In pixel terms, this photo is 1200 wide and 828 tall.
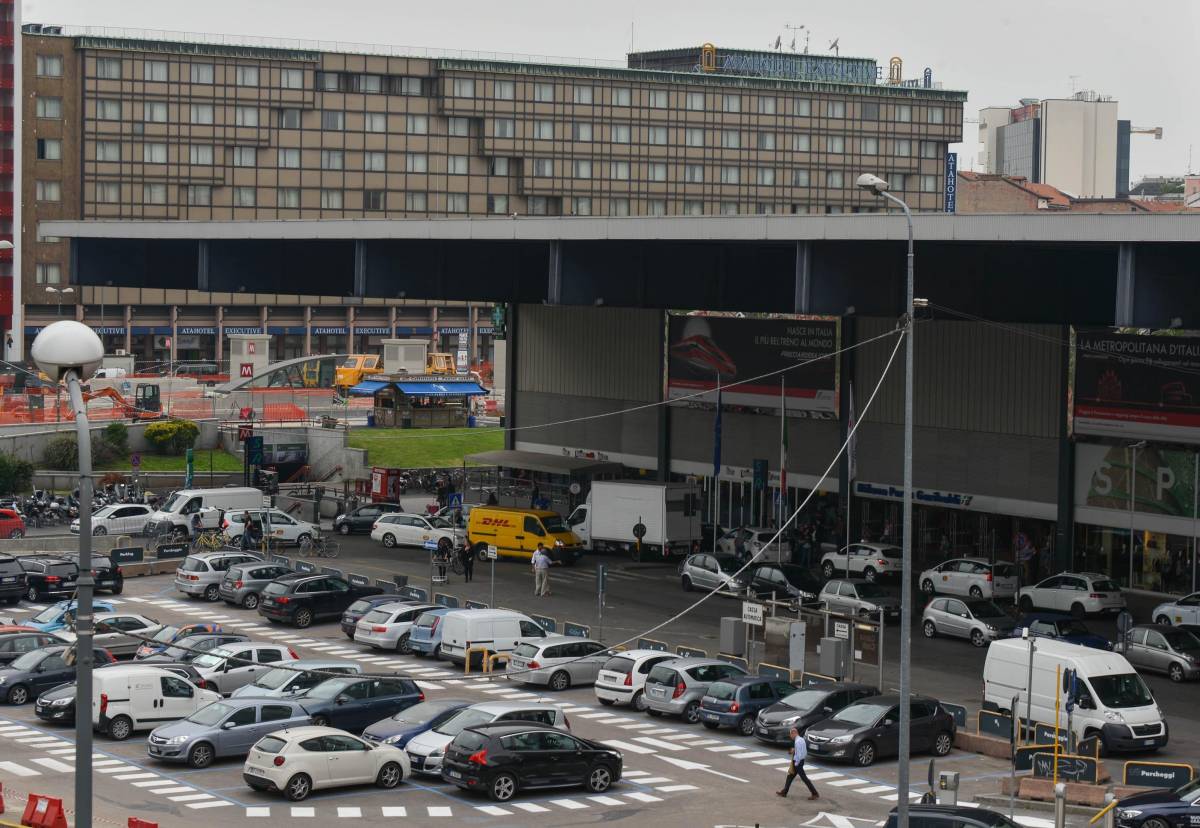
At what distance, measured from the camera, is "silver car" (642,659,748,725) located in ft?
107

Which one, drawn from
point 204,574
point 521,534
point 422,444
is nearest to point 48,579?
point 204,574

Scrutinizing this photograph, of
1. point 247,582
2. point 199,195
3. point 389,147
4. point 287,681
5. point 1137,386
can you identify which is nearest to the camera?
point 287,681

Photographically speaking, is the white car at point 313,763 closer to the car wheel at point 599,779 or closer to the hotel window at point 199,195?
the car wheel at point 599,779

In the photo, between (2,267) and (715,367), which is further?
(2,267)

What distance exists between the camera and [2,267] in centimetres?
10988

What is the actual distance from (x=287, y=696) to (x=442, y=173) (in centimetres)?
9645

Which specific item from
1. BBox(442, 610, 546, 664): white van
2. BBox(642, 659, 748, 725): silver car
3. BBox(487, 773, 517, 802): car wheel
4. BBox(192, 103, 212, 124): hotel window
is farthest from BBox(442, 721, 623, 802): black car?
BBox(192, 103, 212, 124): hotel window

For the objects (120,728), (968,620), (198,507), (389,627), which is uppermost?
(198,507)

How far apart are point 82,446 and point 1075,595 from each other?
34.9 m

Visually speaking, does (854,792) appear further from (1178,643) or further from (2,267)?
(2,267)

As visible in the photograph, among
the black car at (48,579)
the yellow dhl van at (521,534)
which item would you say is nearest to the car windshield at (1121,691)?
the yellow dhl van at (521,534)

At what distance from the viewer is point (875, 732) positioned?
29453 millimetres

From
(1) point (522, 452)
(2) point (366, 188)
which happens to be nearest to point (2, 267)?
(2) point (366, 188)

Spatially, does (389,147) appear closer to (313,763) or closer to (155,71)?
(155,71)
